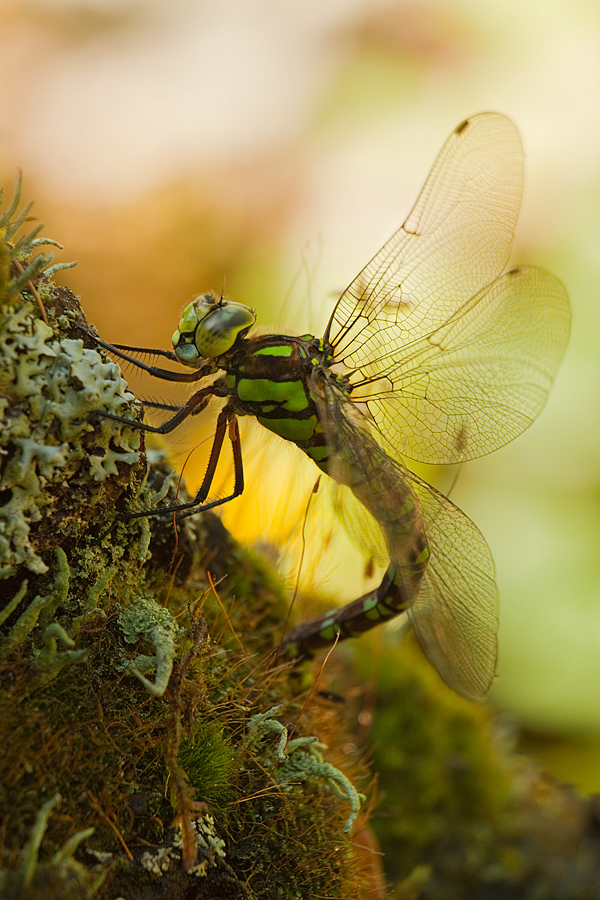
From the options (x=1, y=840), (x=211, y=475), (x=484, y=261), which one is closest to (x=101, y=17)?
(x=484, y=261)

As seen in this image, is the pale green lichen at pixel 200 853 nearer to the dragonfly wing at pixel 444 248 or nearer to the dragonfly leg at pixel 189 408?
the dragonfly leg at pixel 189 408

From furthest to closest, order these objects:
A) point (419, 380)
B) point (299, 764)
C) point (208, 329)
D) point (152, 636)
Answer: point (419, 380) → point (208, 329) → point (299, 764) → point (152, 636)

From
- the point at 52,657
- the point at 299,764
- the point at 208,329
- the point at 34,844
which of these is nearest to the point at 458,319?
the point at 208,329

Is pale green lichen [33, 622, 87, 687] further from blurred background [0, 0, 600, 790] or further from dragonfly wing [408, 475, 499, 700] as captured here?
blurred background [0, 0, 600, 790]

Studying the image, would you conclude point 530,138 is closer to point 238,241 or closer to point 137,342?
point 238,241

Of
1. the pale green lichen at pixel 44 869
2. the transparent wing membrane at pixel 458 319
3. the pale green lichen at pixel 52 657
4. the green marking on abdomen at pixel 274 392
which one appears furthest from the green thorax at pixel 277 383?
the pale green lichen at pixel 44 869

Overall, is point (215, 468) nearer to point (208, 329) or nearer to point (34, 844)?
point (208, 329)
